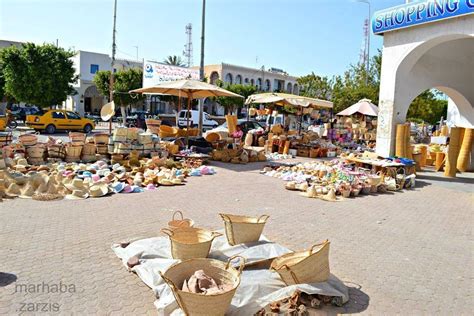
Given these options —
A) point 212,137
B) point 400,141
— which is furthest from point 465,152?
point 212,137

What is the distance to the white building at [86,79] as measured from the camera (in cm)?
4578

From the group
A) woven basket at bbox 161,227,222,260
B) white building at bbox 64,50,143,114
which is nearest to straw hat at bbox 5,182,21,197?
woven basket at bbox 161,227,222,260

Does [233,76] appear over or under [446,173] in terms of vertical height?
over

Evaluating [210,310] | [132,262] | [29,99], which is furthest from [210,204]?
[29,99]

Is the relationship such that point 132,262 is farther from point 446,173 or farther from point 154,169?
point 446,173

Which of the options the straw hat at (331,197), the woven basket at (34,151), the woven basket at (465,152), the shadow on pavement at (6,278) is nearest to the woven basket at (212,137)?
the woven basket at (34,151)

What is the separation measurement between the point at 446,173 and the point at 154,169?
904 cm

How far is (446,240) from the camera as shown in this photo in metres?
6.12

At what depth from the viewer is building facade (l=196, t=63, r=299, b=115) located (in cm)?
5527

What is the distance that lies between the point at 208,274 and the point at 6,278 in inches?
84.9

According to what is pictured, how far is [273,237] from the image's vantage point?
5.89 m

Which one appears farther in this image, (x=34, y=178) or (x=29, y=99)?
(x=29, y=99)

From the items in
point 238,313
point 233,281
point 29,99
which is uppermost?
point 29,99

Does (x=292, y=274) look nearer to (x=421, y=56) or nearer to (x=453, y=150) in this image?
(x=453, y=150)
